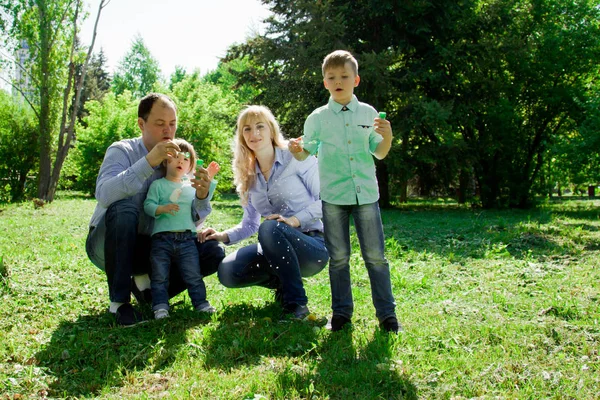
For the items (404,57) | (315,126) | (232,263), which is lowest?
(232,263)

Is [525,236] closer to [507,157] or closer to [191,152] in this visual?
[191,152]

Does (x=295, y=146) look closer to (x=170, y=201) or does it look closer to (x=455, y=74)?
(x=170, y=201)

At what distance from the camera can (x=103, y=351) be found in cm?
307

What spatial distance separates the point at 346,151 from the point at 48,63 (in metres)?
15.8

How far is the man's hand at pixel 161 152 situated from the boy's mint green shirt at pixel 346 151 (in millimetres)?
874

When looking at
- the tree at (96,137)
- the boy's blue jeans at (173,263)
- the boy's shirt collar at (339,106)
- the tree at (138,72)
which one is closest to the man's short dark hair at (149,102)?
the boy's blue jeans at (173,263)

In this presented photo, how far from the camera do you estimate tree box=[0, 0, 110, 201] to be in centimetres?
1602

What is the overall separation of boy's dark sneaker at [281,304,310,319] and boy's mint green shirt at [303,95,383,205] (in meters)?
0.79

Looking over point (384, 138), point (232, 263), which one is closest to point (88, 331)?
point (232, 263)

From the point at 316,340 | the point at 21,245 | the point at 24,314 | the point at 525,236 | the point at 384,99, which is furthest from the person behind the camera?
the point at 384,99

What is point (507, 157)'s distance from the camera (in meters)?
16.2

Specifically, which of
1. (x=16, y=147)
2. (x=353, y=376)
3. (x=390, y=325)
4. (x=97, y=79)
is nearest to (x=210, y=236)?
(x=390, y=325)

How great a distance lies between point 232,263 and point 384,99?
40.6ft

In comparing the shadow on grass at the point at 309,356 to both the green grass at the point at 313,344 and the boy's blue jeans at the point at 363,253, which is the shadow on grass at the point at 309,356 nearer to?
the green grass at the point at 313,344
